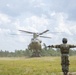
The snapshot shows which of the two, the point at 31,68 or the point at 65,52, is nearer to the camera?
the point at 65,52

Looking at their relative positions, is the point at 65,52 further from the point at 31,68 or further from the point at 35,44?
the point at 35,44

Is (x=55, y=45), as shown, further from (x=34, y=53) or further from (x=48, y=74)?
(x=34, y=53)

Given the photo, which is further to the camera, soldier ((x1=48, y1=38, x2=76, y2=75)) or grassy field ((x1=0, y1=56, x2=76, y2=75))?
grassy field ((x1=0, y1=56, x2=76, y2=75))

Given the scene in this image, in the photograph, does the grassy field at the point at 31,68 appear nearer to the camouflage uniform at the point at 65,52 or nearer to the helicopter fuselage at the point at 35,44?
the camouflage uniform at the point at 65,52

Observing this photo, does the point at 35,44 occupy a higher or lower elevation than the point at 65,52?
higher

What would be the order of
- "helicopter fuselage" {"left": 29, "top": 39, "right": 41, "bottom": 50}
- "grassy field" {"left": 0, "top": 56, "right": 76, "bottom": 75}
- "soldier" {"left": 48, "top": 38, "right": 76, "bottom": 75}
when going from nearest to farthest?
"soldier" {"left": 48, "top": 38, "right": 76, "bottom": 75}, "grassy field" {"left": 0, "top": 56, "right": 76, "bottom": 75}, "helicopter fuselage" {"left": 29, "top": 39, "right": 41, "bottom": 50}

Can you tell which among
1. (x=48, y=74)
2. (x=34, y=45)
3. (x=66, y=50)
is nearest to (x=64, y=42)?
(x=66, y=50)

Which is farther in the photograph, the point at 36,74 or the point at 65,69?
the point at 36,74

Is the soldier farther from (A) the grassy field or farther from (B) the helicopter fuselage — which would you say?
(B) the helicopter fuselage

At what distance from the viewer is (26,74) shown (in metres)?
25.7

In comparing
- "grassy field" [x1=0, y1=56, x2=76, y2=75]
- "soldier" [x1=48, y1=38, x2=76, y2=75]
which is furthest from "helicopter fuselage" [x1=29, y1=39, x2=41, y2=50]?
"soldier" [x1=48, y1=38, x2=76, y2=75]

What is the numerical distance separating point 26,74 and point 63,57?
763 centimetres

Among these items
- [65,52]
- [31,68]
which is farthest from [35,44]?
[65,52]

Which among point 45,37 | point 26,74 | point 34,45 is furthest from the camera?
point 45,37
